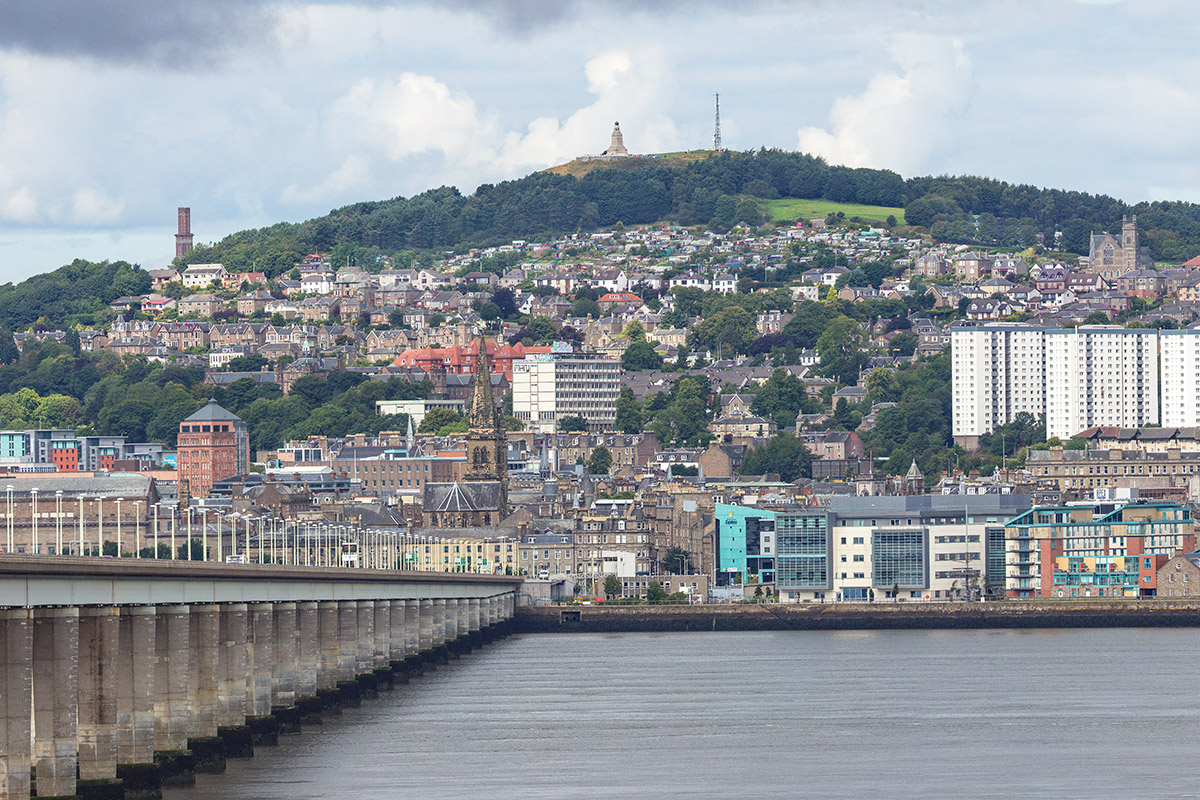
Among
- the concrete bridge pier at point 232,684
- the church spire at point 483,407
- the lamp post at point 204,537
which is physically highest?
the church spire at point 483,407

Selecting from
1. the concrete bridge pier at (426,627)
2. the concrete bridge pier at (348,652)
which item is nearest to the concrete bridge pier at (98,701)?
the concrete bridge pier at (348,652)

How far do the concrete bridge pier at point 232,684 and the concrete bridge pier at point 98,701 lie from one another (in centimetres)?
708

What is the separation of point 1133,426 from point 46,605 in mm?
145015

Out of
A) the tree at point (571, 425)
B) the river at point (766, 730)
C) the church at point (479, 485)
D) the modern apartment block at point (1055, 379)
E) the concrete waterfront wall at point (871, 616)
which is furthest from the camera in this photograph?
the tree at point (571, 425)

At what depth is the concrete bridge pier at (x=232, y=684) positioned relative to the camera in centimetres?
4975

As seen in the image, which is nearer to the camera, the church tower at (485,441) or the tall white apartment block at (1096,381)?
the church tower at (485,441)

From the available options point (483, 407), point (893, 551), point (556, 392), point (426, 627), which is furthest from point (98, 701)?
point (556, 392)

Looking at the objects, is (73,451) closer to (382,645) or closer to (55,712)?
(382,645)

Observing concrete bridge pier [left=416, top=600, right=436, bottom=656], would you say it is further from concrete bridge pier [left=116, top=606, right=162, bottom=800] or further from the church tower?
the church tower

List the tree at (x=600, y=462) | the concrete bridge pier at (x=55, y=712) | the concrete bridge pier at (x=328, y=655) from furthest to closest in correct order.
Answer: the tree at (x=600, y=462)
the concrete bridge pier at (x=328, y=655)
the concrete bridge pier at (x=55, y=712)

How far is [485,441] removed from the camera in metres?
146

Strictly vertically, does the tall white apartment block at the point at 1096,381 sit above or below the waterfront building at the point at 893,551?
above

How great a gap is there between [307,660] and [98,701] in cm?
2142

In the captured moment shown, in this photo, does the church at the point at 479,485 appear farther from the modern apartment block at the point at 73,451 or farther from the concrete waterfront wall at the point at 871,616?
the modern apartment block at the point at 73,451
